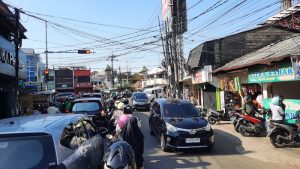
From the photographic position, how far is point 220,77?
27062 millimetres

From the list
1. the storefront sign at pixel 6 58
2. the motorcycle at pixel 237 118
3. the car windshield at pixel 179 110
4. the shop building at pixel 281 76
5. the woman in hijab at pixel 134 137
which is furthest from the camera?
the storefront sign at pixel 6 58

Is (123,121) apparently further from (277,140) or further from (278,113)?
(278,113)

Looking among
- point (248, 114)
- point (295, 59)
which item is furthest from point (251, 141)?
point (295, 59)

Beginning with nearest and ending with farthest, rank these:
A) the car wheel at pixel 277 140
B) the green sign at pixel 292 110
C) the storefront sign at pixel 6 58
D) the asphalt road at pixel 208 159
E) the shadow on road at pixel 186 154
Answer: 1. the asphalt road at pixel 208 159
2. the shadow on road at pixel 186 154
3. the car wheel at pixel 277 140
4. the green sign at pixel 292 110
5. the storefront sign at pixel 6 58

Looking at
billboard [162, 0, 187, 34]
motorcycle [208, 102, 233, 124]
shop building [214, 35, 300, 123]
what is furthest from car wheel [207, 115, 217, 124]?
billboard [162, 0, 187, 34]

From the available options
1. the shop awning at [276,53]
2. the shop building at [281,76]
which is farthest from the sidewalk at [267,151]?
the shop awning at [276,53]

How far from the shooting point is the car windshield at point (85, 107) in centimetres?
1555

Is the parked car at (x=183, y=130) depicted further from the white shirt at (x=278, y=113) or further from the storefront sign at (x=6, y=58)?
the storefront sign at (x=6, y=58)

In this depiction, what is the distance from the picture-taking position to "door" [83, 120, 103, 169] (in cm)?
607

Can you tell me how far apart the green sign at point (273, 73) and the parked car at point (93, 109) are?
7.11m

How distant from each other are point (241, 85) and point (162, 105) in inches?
386

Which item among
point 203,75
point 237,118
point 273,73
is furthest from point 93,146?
point 203,75

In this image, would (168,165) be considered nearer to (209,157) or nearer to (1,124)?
(209,157)

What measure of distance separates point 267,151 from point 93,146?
7.28 meters
